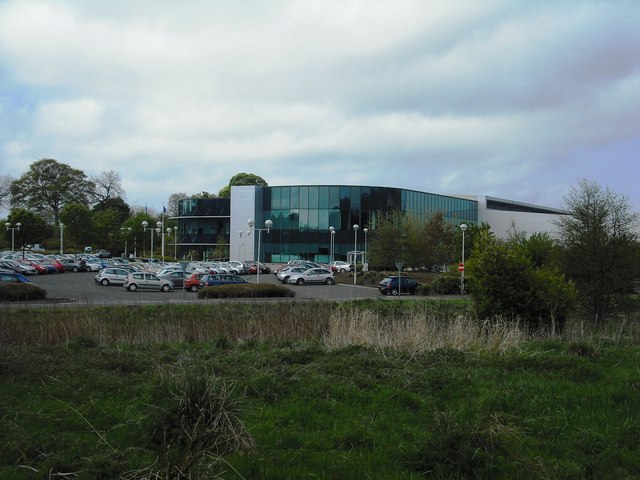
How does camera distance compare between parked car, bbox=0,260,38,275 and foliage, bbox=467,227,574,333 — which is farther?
parked car, bbox=0,260,38,275

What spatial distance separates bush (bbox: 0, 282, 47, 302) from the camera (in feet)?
102

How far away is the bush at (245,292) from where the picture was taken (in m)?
36.0

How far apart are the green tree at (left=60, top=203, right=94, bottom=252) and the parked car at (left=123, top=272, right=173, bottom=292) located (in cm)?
3691

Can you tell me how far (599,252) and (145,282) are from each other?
1211 inches

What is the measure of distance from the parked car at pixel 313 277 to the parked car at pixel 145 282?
11.8 m

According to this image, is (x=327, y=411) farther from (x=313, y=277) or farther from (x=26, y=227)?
(x=26, y=227)

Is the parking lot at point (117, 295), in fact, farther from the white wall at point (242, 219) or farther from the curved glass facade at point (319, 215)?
the white wall at point (242, 219)

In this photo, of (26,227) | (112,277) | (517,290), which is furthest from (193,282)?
(26,227)

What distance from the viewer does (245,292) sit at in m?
36.1

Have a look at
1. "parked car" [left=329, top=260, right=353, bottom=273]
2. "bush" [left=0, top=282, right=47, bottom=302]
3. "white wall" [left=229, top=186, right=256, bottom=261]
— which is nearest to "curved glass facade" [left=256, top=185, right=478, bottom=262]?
"white wall" [left=229, top=186, right=256, bottom=261]

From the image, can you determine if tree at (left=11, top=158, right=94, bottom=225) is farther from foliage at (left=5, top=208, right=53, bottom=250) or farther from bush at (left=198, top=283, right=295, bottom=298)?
bush at (left=198, top=283, right=295, bottom=298)

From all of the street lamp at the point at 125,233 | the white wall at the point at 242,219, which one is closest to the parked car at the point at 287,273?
the white wall at the point at 242,219

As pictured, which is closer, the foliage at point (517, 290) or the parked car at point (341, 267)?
the foliage at point (517, 290)

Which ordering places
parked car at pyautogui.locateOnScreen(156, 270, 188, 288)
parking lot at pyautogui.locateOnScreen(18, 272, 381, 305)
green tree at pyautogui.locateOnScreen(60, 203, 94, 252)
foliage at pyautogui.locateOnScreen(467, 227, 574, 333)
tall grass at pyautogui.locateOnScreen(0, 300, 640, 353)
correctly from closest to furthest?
tall grass at pyautogui.locateOnScreen(0, 300, 640, 353), foliage at pyautogui.locateOnScreen(467, 227, 574, 333), parking lot at pyautogui.locateOnScreen(18, 272, 381, 305), parked car at pyautogui.locateOnScreen(156, 270, 188, 288), green tree at pyautogui.locateOnScreen(60, 203, 94, 252)
